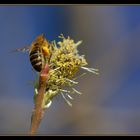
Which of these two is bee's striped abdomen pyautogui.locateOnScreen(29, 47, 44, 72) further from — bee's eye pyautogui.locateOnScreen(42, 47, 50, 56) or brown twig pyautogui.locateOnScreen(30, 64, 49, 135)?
brown twig pyautogui.locateOnScreen(30, 64, 49, 135)

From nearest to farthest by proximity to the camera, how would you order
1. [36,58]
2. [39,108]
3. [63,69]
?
[39,108] → [63,69] → [36,58]

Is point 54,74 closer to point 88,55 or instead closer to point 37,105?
point 37,105

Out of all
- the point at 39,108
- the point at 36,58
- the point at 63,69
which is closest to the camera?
the point at 39,108

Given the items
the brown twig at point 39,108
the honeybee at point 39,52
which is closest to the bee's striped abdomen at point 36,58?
the honeybee at point 39,52

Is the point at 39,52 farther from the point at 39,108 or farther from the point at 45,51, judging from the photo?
the point at 39,108

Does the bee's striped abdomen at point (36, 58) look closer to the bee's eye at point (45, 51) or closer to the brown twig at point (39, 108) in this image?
the bee's eye at point (45, 51)

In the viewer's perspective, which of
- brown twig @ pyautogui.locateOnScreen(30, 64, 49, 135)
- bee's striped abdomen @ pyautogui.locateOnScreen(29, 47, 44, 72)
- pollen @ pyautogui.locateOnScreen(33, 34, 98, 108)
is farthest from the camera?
bee's striped abdomen @ pyautogui.locateOnScreen(29, 47, 44, 72)

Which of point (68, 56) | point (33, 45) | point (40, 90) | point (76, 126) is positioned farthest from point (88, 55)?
point (40, 90)

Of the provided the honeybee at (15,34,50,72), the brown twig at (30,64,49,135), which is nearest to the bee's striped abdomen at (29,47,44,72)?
the honeybee at (15,34,50,72)

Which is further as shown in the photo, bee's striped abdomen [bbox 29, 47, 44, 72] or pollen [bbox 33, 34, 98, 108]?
bee's striped abdomen [bbox 29, 47, 44, 72]

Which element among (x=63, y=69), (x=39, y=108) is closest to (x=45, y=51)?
(x=63, y=69)
